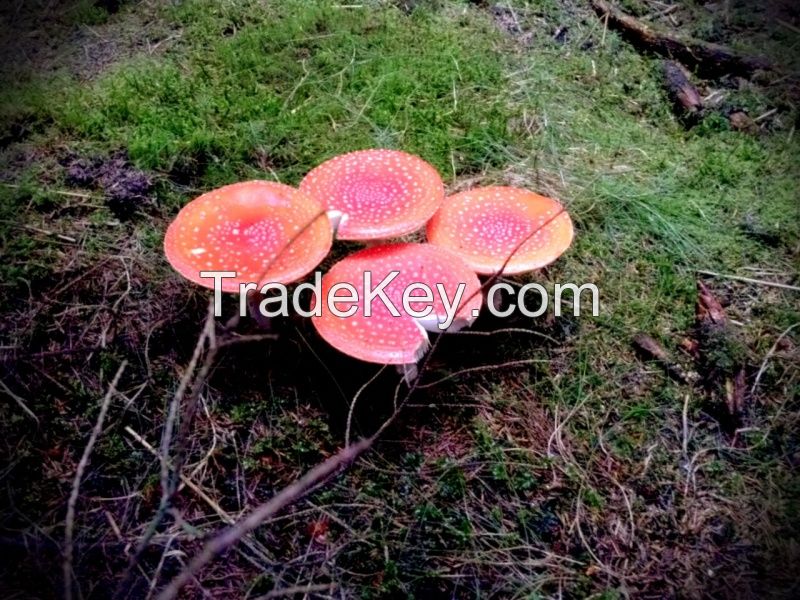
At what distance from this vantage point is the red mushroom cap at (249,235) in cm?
228

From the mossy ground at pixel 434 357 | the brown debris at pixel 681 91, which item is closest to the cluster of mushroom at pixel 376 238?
the mossy ground at pixel 434 357

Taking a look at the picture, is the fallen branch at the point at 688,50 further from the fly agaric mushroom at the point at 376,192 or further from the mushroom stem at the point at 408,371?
the mushroom stem at the point at 408,371

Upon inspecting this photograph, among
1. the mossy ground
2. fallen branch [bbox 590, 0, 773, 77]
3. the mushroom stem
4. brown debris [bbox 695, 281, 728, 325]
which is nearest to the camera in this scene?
the mossy ground

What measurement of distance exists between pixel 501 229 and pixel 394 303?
60 cm

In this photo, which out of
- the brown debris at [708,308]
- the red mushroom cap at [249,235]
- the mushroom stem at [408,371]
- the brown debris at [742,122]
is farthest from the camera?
the brown debris at [742,122]

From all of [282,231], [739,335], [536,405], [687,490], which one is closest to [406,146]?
[282,231]

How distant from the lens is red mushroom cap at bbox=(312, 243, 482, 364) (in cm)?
221

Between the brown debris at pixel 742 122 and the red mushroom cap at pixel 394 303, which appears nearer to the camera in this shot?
the red mushroom cap at pixel 394 303

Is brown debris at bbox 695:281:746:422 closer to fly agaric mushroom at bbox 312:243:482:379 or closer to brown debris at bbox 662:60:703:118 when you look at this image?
fly agaric mushroom at bbox 312:243:482:379

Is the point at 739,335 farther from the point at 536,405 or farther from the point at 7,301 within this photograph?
the point at 7,301

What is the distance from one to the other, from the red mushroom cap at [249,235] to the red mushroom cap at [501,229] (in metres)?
0.51

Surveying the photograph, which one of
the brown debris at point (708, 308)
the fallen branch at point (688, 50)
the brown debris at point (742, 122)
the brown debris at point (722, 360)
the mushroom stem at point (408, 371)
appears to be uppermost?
the fallen branch at point (688, 50)

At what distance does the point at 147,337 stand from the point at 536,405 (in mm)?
1536

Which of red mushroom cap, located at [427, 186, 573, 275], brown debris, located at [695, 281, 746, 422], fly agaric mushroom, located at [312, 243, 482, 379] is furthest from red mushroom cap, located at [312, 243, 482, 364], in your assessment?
brown debris, located at [695, 281, 746, 422]
